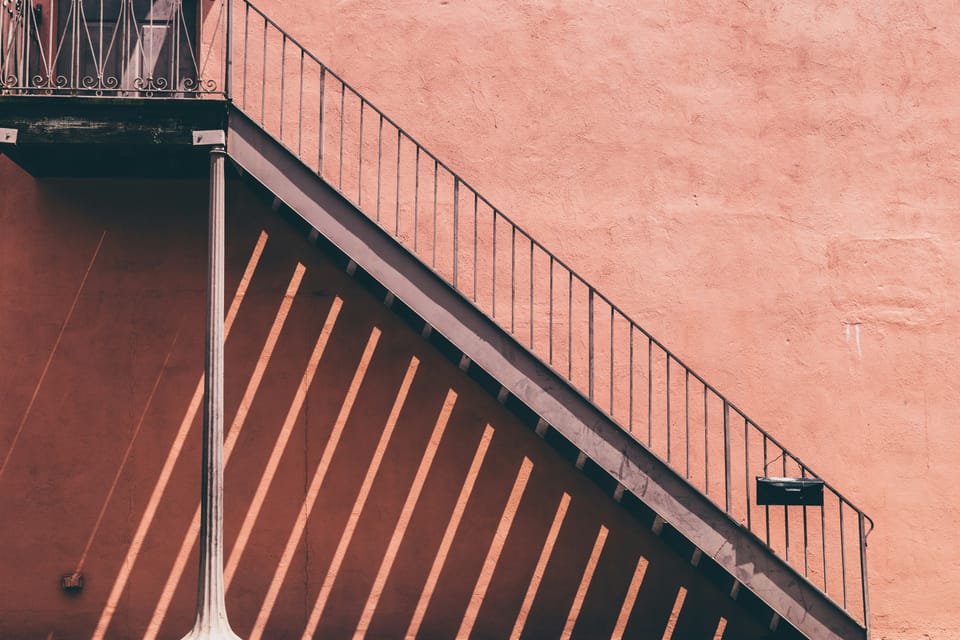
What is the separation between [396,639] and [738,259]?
15.8 ft

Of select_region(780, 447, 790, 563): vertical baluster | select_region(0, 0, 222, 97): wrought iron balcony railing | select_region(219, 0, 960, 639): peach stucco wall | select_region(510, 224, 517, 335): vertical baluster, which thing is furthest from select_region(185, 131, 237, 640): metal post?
select_region(780, 447, 790, 563): vertical baluster

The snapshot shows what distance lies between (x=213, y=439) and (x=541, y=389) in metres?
2.56

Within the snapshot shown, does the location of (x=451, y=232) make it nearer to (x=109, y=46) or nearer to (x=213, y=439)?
(x=213, y=439)

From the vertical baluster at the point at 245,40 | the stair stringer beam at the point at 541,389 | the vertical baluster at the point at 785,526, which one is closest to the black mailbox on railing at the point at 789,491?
the vertical baluster at the point at 785,526

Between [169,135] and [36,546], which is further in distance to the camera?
[36,546]

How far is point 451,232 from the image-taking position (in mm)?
8898

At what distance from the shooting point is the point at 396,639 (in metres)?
8.55

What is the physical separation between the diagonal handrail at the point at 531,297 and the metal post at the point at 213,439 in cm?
147

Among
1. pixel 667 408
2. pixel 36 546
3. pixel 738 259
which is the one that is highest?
pixel 738 259

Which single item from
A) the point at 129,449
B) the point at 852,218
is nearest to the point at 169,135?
the point at 129,449

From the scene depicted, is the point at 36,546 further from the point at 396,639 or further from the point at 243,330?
the point at 396,639

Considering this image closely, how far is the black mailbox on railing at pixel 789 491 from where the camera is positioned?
26.2ft

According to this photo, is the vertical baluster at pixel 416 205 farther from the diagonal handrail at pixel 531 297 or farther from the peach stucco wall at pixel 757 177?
the peach stucco wall at pixel 757 177

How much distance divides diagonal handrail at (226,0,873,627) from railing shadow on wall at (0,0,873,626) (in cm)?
1
